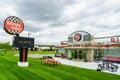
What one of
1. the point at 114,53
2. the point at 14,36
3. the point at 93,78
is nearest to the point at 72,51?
the point at 114,53

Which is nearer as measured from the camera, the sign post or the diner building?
the sign post

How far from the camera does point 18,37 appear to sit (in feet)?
101

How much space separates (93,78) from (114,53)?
2097 centimetres

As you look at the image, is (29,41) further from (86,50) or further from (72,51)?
(72,51)

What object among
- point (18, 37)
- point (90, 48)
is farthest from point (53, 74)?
point (90, 48)

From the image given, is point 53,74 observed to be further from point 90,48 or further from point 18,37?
point 90,48

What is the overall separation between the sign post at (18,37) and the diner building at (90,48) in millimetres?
15660

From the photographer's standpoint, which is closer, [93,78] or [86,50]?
[93,78]

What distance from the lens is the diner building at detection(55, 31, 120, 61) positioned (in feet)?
126

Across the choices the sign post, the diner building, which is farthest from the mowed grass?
the diner building

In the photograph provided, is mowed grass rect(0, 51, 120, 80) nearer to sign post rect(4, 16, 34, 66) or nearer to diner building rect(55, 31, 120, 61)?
→ sign post rect(4, 16, 34, 66)

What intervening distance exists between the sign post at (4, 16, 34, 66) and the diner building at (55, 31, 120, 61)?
15.7m

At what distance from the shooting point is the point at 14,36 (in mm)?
30328

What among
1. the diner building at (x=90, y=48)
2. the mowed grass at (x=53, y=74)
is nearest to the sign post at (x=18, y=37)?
the mowed grass at (x=53, y=74)
